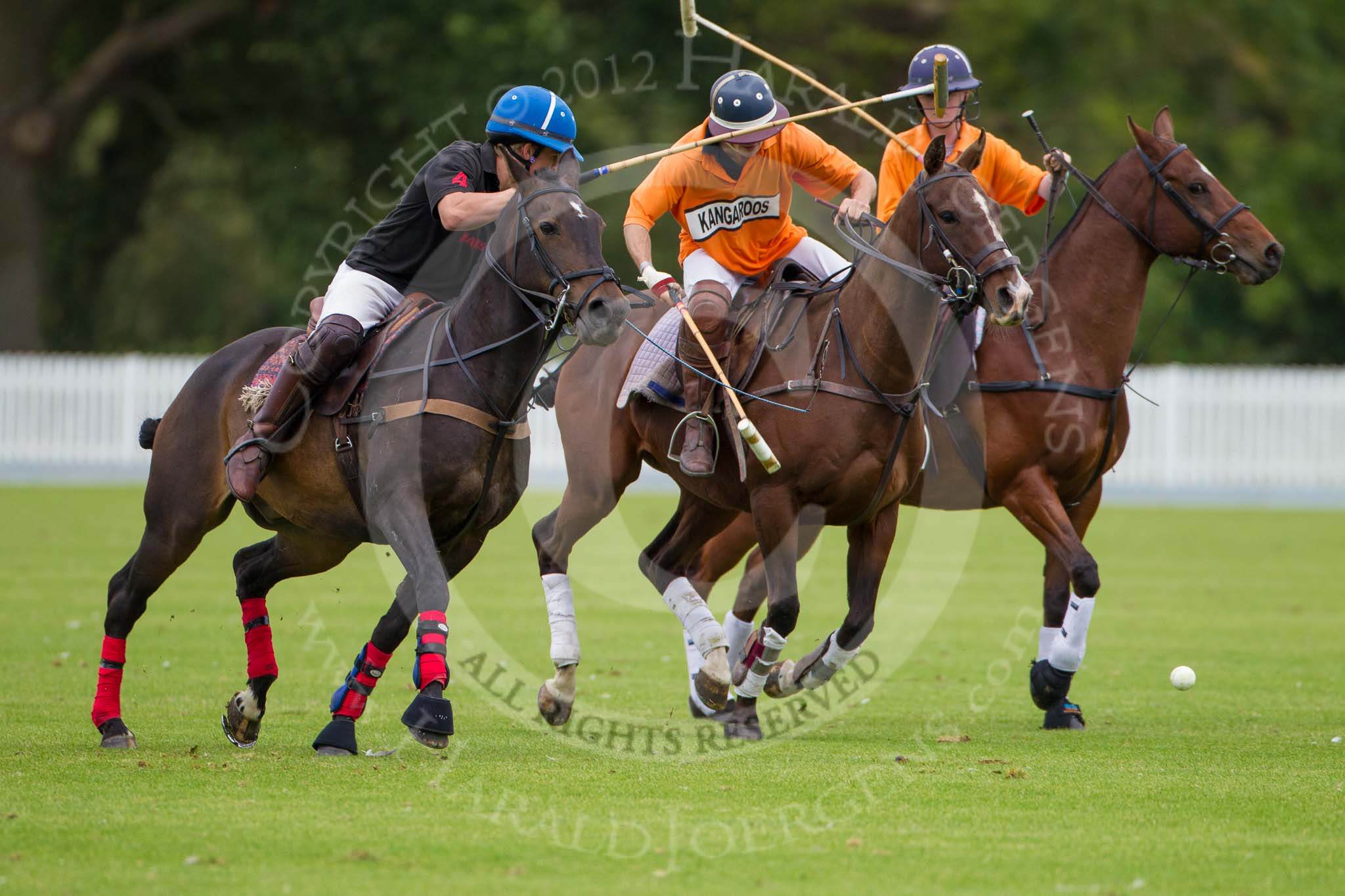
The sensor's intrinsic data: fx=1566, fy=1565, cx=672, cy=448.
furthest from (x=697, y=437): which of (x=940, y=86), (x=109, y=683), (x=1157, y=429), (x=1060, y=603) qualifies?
(x=1157, y=429)

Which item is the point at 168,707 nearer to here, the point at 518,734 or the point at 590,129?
the point at 518,734

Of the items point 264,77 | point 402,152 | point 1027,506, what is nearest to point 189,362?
point 402,152

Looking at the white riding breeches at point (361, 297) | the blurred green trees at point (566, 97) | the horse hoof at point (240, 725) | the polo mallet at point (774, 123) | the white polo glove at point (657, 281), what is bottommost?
the horse hoof at point (240, 725)

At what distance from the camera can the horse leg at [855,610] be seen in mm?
7188

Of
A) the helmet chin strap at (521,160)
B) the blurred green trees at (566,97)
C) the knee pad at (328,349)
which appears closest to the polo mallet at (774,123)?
the helmet chin strap at (521,160)

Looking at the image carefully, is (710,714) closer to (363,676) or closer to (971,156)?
(363,676)

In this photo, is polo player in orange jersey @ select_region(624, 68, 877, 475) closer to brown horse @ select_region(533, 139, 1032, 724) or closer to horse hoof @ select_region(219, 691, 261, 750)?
brown horse @ select_region(533, 139, 1032, 724)

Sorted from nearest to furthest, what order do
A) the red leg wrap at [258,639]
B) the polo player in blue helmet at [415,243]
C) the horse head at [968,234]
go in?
the horse head at [968,234] → the polo player in blue helmet at [415,243] → the red leg wrap at [258,639]

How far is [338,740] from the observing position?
6656mm

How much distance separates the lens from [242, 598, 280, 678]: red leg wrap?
703 centimetres

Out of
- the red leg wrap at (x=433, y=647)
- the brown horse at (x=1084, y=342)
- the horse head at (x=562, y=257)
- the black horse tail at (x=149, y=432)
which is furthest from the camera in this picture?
the brown horse at (x=1084, y=342)

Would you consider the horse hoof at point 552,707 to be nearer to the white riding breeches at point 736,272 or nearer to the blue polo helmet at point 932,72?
the white riding breeches at point 736,272

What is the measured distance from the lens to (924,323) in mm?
6840

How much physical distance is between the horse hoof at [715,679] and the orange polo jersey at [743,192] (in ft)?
6.60
